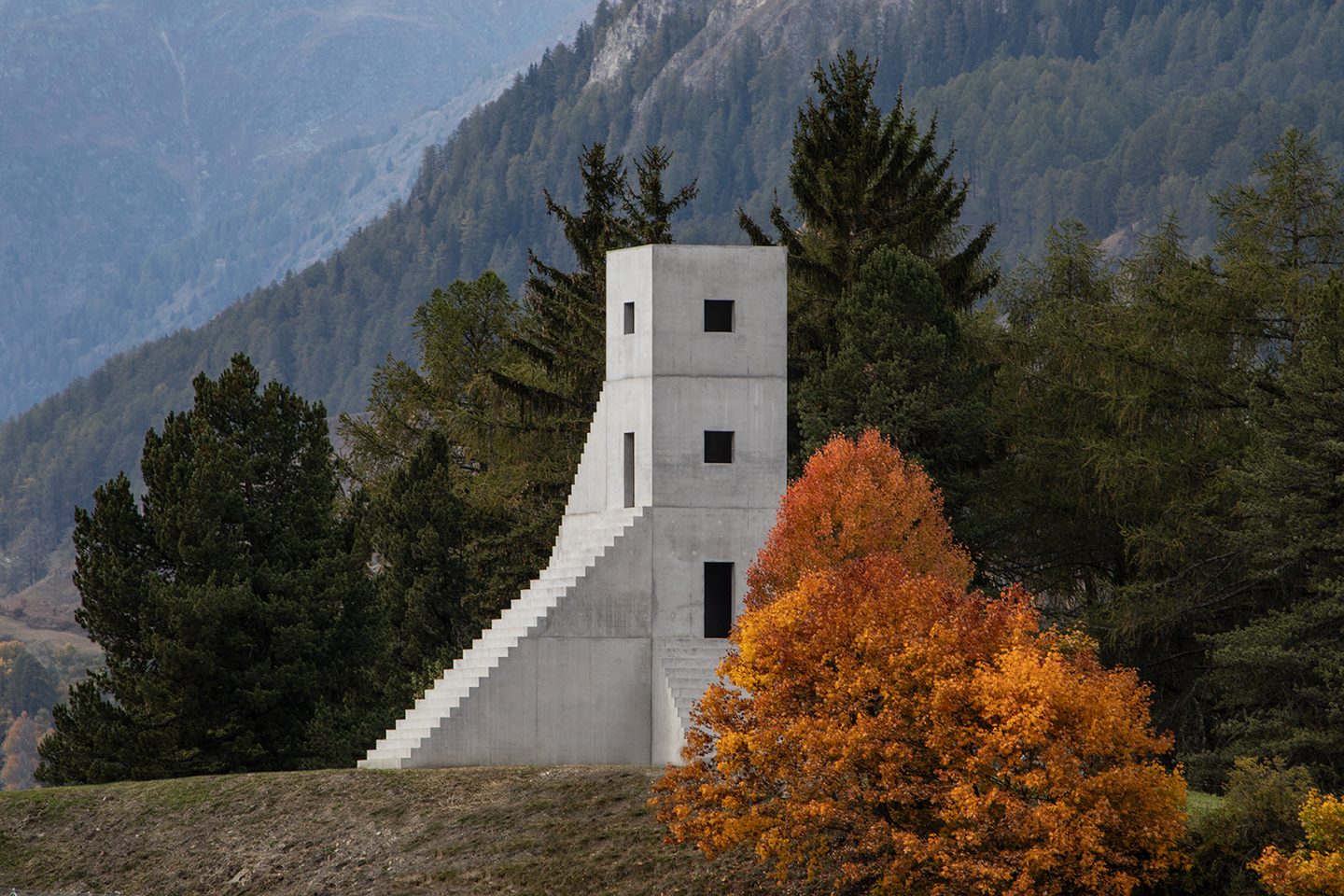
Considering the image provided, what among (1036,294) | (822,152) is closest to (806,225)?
(822,152)

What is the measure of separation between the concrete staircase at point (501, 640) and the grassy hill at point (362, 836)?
1.90 meters

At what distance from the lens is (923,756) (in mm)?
29969

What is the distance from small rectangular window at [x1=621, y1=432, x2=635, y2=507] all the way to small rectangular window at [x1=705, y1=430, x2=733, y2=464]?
65.0 inches

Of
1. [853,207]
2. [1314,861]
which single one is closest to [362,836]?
[1314,861]

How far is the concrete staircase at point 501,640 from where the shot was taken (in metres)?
40.3

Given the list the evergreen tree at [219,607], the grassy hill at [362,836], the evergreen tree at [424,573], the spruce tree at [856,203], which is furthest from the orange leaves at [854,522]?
the evergreen tree at [424,573]

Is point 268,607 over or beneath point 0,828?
over

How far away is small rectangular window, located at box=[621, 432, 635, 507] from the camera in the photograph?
140ft

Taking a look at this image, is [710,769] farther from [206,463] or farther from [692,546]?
[206,463]

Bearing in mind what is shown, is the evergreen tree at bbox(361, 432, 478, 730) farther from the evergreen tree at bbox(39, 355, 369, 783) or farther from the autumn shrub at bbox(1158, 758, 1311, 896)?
the autumn shrub at bbox(1158, 758, 1311, 896)

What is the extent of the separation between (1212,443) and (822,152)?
13.9 meters

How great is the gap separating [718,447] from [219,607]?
11613 mm

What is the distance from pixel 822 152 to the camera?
57.0 metres

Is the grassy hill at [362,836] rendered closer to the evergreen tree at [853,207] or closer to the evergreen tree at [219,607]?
the evergreen tree at [219,607]
